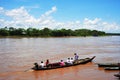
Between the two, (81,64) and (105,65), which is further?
(81,64)

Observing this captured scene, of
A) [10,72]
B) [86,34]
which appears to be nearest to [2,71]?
[10,72]

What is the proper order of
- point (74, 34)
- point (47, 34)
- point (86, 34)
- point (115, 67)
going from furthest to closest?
1. point (86, 34)
2. point (74, 34)
3. point (47, 34)
4. point (115, 67)

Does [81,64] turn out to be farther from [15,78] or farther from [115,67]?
[15,78]

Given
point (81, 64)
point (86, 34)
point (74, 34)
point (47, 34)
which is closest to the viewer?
point (81, 64)

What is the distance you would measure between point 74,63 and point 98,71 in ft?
9.61

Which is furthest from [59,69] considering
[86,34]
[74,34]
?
[86,34]

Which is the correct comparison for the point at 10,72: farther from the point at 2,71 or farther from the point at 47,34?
the point at 47,34

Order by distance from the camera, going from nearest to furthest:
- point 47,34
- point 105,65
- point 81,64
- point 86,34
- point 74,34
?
point 105,65
point 81,64
point 47,34
point 74,34
point 86,34

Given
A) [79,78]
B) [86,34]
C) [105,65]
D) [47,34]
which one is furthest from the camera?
[86,34]

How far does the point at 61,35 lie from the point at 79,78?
94.6m

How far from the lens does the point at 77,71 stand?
1794 cm

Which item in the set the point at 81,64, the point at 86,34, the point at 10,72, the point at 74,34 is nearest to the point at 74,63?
the point at 81,64

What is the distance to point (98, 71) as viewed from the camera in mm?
17625

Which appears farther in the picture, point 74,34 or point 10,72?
point 74,34
